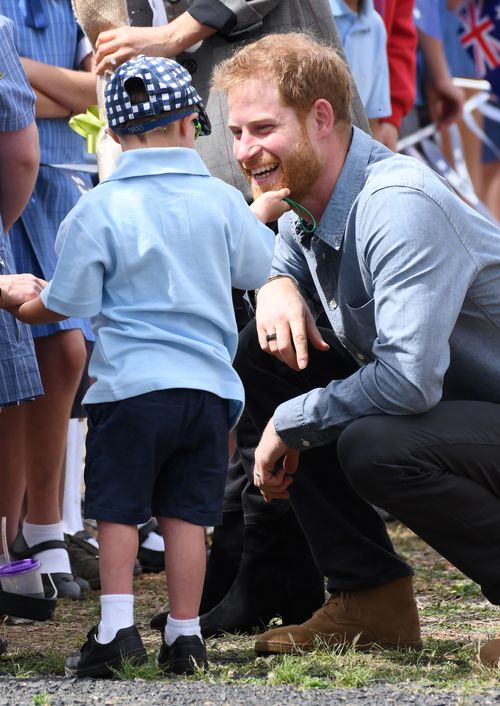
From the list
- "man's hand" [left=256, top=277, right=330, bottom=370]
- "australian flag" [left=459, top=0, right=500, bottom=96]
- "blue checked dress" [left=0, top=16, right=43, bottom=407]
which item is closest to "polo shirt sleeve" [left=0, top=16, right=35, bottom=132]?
"blue checked dress" [left=0, top=16, right=43, bottom=407]

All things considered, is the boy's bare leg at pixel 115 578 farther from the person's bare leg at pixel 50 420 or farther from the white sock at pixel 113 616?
the person's bare leg at pixel 50 420

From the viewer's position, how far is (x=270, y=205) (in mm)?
3230

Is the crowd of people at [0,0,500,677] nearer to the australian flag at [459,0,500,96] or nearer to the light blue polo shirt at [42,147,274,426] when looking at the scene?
the light blue polo shirt at [42,147,274,426]

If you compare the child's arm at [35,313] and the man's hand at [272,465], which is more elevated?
the child's arm at [35,313]

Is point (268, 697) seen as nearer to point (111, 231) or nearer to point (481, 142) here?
point (111, 231)

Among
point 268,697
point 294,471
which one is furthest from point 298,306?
point 268,697

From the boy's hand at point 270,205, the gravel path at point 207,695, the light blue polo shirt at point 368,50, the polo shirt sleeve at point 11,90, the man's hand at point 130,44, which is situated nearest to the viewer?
the gravel path at point 207,695

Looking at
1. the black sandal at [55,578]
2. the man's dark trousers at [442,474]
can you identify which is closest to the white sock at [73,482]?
the black sandal at [55,578]

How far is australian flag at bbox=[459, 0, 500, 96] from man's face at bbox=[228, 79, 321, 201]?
5.12 meters

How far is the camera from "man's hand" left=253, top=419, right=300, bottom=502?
3.20 m

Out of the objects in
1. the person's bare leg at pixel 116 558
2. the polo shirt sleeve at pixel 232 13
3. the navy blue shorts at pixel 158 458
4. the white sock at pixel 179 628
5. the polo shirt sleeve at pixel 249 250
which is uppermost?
the polo shirt sleeve at pixel 232 13

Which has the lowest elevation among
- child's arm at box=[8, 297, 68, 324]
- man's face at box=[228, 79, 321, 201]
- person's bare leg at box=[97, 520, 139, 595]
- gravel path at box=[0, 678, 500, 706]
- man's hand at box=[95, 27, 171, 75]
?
gravel path at box=[0, 678, 500, 706]

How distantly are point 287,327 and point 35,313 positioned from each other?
0.66m

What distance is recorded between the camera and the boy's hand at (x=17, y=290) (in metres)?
3.12
